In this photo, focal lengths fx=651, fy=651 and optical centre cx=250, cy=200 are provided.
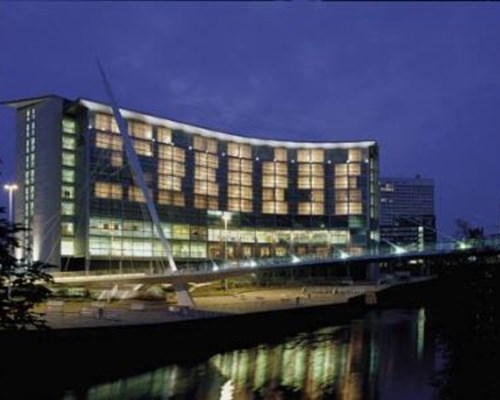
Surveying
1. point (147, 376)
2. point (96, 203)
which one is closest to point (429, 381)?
point (147, 376)

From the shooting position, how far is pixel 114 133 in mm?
90250

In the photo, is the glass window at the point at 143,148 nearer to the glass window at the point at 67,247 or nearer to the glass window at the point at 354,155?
the glass window at the point at 67,247

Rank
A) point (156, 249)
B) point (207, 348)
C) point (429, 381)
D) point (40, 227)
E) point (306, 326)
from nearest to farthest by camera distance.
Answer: point (429, 381)
point (207, 348)
point (306, 326)
point (40, 227)
point (156, 249)

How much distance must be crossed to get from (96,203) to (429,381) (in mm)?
65065

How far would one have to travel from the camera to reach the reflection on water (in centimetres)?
2762

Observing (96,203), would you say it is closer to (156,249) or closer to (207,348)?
(156,249)

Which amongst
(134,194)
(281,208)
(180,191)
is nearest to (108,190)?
(134,194)

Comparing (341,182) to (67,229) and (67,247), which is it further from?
(67,247)

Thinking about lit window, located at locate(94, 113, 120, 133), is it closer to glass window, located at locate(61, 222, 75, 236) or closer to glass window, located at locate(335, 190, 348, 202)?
glass window, located at locate(61, 222, 75, 236)

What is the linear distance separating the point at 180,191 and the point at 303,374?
234ft

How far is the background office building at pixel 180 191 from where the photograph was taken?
86.2m

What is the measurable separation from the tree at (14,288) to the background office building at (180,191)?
2958 inches

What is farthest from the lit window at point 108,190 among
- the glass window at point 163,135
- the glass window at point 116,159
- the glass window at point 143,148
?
the glass window at point 163,135

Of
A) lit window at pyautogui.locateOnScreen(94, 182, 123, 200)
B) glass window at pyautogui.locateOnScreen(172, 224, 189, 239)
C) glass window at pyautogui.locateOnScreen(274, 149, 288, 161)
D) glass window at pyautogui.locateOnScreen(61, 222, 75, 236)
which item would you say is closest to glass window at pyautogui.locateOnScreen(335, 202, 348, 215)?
glass window at pyautogui.locateOnScreen(274, 149, 288, 161)
